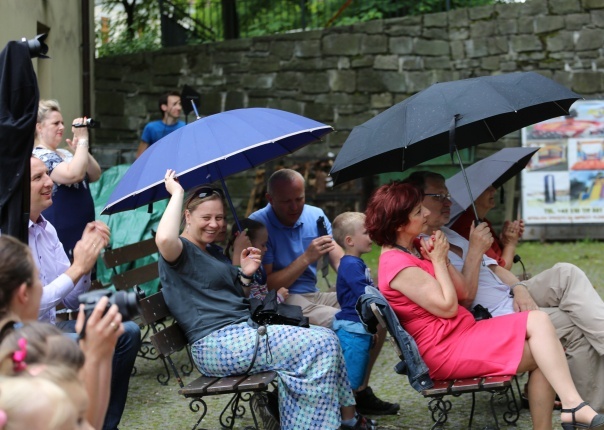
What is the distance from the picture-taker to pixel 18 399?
7.93ft

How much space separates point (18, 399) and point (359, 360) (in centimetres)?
329

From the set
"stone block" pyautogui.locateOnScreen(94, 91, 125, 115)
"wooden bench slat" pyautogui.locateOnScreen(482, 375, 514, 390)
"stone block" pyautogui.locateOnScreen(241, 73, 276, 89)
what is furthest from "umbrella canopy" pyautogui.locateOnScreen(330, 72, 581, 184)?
"stone block" pyautogui.locateOnScreen(94, 91, 125, 115)

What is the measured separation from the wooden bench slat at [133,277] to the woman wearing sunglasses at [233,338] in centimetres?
167

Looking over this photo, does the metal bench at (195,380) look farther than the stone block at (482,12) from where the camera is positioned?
No

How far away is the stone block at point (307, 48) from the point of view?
1295cm

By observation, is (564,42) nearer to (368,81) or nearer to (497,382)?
(368,81)

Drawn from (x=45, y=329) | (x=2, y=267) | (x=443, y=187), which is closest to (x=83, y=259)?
(x=2, y=267)

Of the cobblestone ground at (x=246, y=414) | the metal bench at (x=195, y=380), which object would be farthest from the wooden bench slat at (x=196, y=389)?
the cobblestone ground at (x=246, y=414)

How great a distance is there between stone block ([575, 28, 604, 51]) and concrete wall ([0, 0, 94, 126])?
20.1 feet

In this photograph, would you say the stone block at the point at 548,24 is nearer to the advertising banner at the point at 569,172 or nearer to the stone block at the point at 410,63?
the advertising banner at the point at 569,172

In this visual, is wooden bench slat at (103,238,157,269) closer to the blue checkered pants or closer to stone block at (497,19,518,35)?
the blue checkered pants

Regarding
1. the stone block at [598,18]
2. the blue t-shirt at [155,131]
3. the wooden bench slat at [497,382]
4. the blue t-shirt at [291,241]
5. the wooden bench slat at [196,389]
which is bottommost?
the wooden bench slat at [196,389]

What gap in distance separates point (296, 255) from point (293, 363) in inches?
54.3

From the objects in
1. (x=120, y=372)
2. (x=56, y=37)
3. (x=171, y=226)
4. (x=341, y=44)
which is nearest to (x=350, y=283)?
(x=171, y=226)
